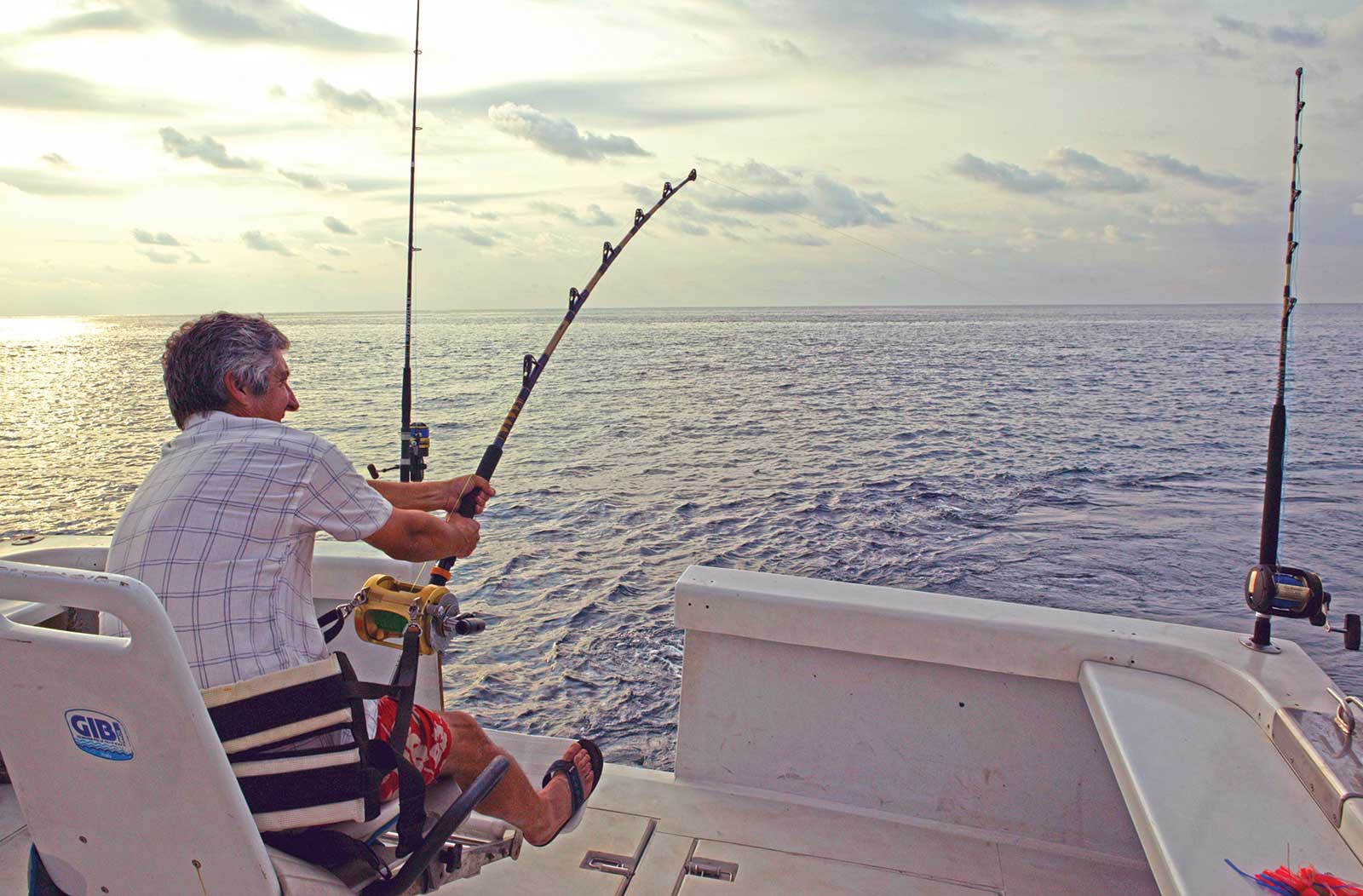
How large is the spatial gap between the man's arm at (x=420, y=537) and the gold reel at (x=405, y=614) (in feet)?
0.25

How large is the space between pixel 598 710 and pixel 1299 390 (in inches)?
895

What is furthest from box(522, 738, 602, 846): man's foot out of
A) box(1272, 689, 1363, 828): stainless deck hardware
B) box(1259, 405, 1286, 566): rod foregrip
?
box(1259, 405, 1286, 566): rod foregrip

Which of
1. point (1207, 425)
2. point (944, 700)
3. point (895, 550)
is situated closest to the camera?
point (944, 700)

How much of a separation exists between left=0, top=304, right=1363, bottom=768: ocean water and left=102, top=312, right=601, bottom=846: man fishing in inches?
131

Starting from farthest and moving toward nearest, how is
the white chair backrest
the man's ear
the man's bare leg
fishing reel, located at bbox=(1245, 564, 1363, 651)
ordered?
fishing reel, located at bbox=(1245, 564, 1363, 651) → the man's bare leg → the man's ear → the white chair backrest

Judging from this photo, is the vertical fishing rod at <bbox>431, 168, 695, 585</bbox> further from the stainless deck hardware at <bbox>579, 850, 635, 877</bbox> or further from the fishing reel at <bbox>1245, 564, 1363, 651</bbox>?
the fishing reel at <bbox>1245, 564, 1363, 651</bbox>

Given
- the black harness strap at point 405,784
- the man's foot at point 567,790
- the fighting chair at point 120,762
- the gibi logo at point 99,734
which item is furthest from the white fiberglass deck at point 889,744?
the gibi logo at point 99,734

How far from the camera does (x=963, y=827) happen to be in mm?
2465

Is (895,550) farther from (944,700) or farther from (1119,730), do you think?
(1119,730)

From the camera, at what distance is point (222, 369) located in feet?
5.62

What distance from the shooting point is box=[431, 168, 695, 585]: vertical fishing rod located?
2342mm

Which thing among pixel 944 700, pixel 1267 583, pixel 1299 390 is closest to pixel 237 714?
pixel 944 700

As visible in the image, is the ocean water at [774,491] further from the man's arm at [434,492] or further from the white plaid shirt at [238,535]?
the white plaid shirt at [238,535]

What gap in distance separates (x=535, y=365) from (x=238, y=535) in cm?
138
